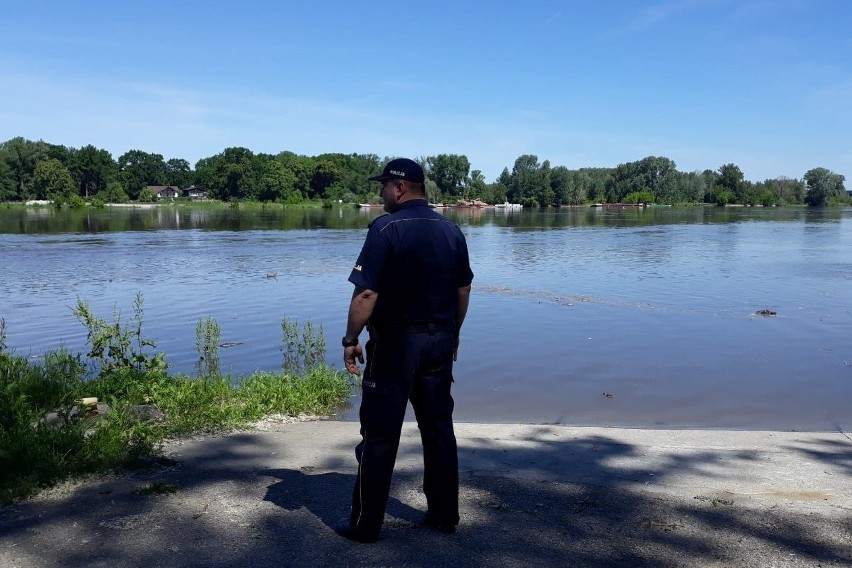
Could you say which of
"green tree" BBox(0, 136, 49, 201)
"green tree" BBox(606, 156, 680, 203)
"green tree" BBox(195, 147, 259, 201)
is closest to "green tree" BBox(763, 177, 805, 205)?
"green tree" BBox(606, 156, 680, 203)

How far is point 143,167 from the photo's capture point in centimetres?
18750

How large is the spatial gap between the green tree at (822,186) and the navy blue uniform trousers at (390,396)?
580ft

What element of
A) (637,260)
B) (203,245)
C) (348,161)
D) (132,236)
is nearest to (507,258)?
(637,260)

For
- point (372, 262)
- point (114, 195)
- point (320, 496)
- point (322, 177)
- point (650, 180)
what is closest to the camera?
point (372, 262)

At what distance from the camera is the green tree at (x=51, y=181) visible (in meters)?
138

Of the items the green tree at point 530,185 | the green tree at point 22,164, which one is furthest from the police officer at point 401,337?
the green tree at point 22,164

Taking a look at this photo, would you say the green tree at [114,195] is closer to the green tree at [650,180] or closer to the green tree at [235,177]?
the green tree at [235,177]

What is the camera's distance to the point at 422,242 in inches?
178

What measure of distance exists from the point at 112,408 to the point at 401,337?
12.7 ft

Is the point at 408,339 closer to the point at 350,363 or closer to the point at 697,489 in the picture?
the point at 350,363

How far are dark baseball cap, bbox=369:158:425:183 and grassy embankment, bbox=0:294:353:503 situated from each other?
319cm

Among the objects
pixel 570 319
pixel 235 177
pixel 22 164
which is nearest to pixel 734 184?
pixel 235 177

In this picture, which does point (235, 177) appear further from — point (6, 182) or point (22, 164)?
point (6, 182)

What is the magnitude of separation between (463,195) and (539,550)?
165m
